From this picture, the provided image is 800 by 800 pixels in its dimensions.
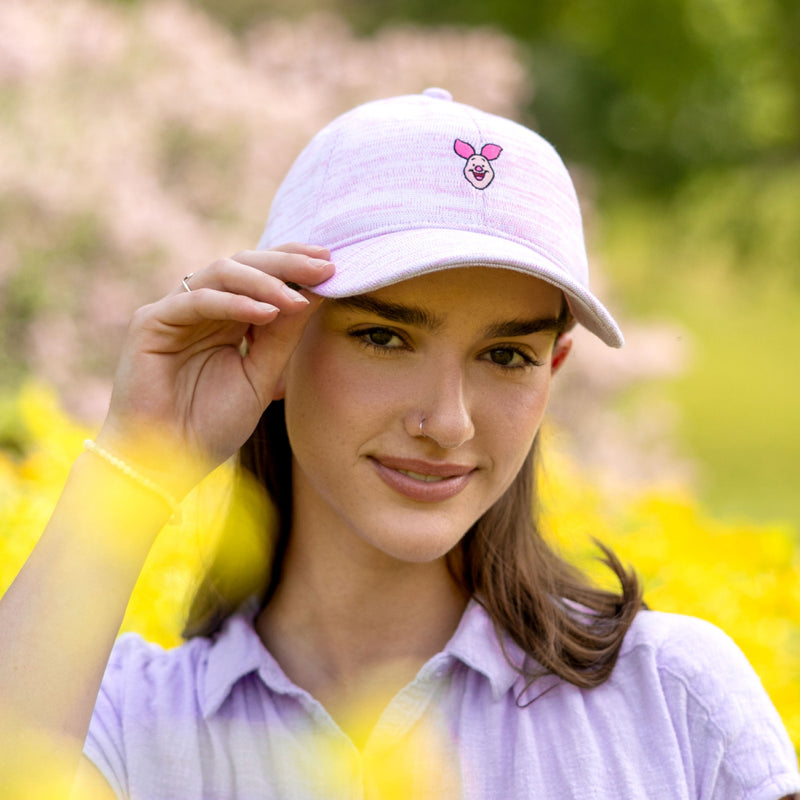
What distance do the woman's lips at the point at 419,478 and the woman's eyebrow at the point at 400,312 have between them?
18 centimetres

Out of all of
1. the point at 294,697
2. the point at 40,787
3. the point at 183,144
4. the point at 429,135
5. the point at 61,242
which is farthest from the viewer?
the point at 183,144

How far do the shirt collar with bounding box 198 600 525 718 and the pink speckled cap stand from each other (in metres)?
0.46

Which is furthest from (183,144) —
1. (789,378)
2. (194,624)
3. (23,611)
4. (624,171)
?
(789,378)

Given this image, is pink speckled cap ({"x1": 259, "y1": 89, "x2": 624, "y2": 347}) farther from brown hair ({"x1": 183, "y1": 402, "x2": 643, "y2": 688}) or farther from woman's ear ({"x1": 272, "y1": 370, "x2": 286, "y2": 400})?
Result: brown hair ({"x1": 183, "y1": 402, "x2": 643, "y2": 688})

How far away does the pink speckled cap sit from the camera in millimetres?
1350

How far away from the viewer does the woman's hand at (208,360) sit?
4.53 feet

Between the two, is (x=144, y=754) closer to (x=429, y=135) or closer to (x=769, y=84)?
(x=429, y=135)

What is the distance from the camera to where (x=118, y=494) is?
1384 millimetres

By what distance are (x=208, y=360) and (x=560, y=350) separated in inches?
21.2

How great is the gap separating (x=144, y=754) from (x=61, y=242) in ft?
11.0

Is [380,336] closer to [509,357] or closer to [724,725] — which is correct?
[509,357]

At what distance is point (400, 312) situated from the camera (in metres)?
1.39

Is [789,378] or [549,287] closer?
[549,287]

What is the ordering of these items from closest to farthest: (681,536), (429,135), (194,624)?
(429,135) → (194,624) → (681,536)
